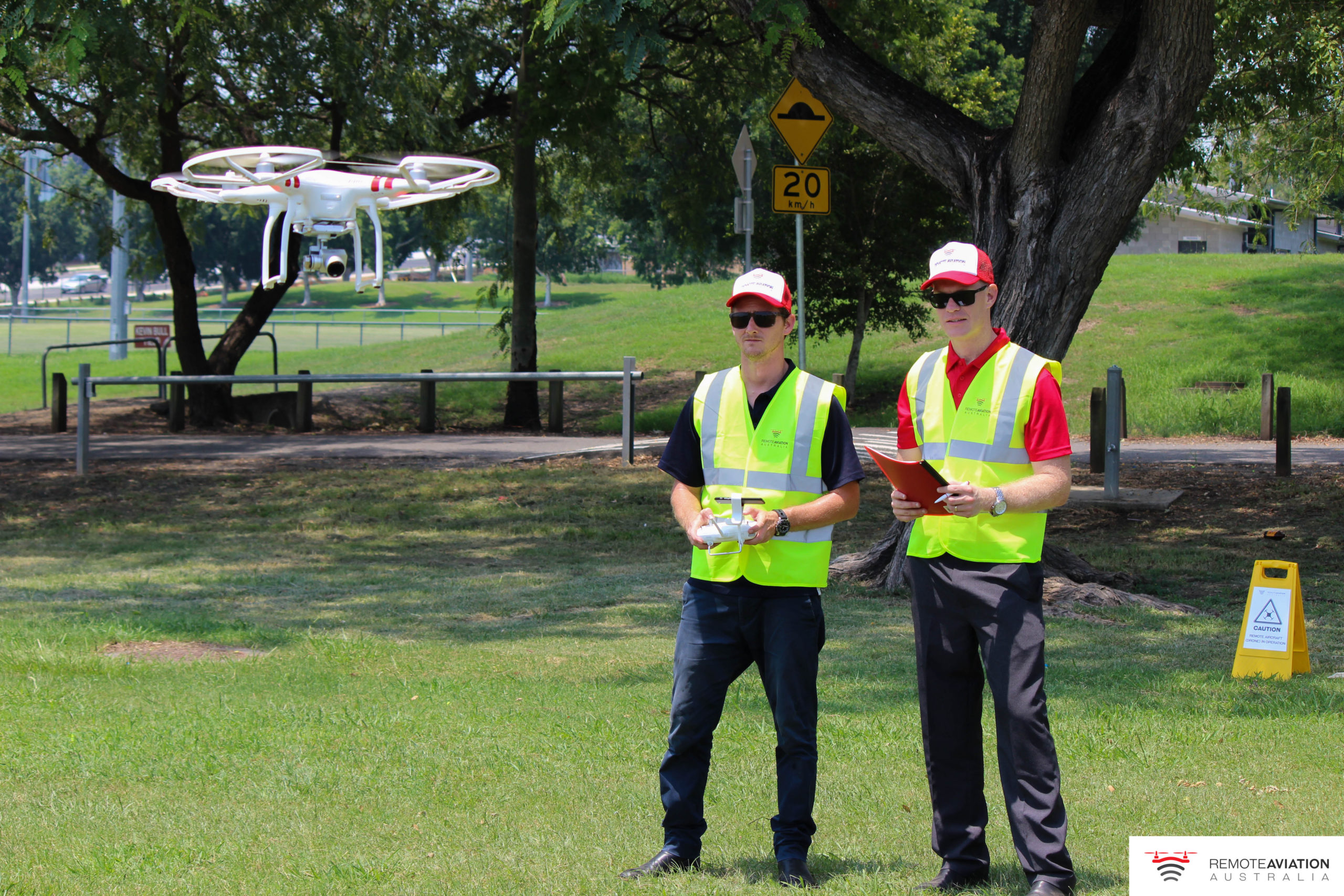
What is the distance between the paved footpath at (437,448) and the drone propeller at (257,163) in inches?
290

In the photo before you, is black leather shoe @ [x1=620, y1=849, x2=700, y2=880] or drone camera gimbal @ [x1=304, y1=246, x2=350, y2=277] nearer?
black leather shoe @ [x1=620, y1=849, x2=700, y2=880]

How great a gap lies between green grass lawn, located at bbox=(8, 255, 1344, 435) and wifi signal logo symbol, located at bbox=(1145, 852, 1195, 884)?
62.4 ft

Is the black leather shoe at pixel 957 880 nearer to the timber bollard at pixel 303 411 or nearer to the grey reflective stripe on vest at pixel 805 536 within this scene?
the grey reflective stripe on vest at pixel 805 536

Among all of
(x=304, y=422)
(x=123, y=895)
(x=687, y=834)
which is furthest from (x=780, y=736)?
(x=304, y=422)

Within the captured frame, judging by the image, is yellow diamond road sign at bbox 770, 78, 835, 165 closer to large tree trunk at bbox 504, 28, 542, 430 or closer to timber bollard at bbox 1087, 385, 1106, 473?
timber bollard at bbox 1087, 385, 1106, 473

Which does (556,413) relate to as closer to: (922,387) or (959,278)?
(922,387)

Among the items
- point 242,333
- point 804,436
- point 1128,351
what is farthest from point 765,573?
point 1128,351

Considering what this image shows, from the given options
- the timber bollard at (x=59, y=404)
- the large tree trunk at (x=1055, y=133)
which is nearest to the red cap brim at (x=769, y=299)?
the large tree trunk at (x=1055, y=133)

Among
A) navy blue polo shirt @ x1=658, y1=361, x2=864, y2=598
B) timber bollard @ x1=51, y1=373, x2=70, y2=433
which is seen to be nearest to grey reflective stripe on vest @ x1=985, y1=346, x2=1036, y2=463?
navy blue polo shirt @ x1=658, y1=361, x2=864, y2=598

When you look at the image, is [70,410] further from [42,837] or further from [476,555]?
[42,837]

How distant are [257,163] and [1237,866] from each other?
8789mm

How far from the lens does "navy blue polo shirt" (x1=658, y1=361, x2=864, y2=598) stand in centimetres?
425

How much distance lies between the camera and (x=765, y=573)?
4.21 meters

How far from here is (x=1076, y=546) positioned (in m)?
12.2
